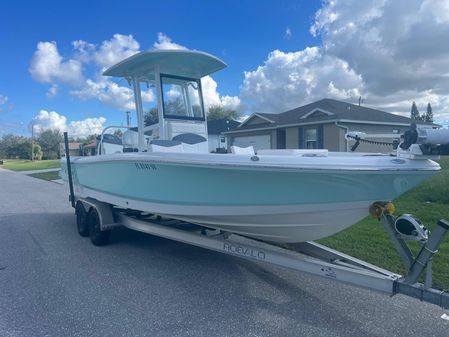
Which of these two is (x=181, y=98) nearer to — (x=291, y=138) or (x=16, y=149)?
(x=291, y=138)

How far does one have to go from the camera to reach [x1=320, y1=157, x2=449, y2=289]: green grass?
4371 mm

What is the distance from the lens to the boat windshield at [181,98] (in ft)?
18.0

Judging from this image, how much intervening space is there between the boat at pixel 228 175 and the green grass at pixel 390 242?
57.8 inches

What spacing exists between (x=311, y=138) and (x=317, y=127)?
858mm

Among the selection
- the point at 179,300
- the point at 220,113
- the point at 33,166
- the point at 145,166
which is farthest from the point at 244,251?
the point at 220,113

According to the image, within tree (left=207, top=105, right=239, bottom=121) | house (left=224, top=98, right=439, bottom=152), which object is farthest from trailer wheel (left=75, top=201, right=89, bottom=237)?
tree (left=207, top=105, right=239, bottom=121)

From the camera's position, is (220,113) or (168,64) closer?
(168,64)

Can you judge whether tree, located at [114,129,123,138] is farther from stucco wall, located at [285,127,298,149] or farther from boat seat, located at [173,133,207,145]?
stucco wall, located at [285,127,298,149]

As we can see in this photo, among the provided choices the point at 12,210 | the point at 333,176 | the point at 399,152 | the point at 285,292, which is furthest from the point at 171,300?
the point at 12,210

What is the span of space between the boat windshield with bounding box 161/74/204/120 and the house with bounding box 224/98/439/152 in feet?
49.3

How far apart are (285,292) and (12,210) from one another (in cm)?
896

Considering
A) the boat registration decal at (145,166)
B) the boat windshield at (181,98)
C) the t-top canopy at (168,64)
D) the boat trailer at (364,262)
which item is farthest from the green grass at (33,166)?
the boat trailer at (364,262)

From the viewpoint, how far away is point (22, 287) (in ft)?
13.7

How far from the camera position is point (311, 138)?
2248 centimetres
